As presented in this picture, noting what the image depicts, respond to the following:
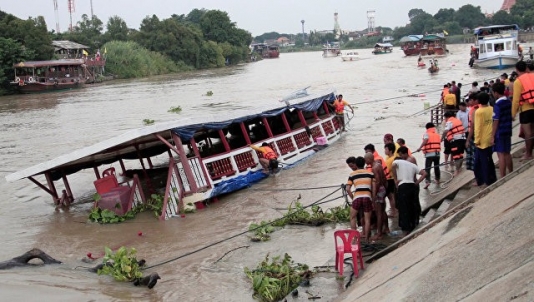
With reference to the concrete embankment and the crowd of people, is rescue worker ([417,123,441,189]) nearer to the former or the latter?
the crowd of people

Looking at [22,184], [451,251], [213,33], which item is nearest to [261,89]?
[22,184]

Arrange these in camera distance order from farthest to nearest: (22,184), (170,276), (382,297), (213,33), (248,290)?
(213,33), (22,184), (170,276), (248,290), (382,297)

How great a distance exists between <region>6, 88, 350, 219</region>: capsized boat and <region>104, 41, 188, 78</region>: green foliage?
2154 inches

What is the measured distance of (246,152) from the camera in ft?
49.3

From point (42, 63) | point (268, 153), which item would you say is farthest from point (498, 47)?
point (42, 63)

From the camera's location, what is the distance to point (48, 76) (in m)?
57.9

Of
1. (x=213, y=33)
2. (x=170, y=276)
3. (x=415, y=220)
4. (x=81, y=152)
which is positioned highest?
(x=213, y=33)

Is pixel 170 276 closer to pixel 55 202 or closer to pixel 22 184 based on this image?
pixel 55 202

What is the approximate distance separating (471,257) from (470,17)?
133 meters

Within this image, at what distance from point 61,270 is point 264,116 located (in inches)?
311

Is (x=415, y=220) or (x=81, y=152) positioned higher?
(x=81, y=152)

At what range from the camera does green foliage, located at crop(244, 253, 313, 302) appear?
744 cm

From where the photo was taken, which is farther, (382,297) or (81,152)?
(81,152)

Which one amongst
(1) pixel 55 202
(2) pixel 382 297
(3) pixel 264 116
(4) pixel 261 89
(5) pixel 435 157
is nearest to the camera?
(2) pixel 382 297
